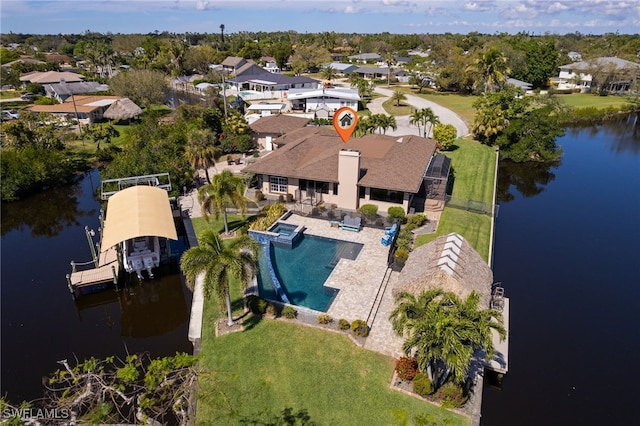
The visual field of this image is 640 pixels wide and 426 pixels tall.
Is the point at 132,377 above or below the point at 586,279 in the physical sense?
above

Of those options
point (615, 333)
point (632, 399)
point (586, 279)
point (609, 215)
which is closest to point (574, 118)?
point (609, 215)

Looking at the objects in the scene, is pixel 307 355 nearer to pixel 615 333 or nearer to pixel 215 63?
pixel 615 333

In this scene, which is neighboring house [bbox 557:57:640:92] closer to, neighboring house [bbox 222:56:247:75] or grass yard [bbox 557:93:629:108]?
grass yard [bbox 557:93:629:108]

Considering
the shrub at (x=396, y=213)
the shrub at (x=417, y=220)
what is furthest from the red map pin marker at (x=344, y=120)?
the shrub at (x=417, y=220)

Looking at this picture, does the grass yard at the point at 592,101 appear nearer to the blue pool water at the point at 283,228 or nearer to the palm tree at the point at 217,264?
the blue pool water at the point at 283,228

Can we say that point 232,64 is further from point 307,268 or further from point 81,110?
point 307,268

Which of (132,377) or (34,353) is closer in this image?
A: (132,377)
